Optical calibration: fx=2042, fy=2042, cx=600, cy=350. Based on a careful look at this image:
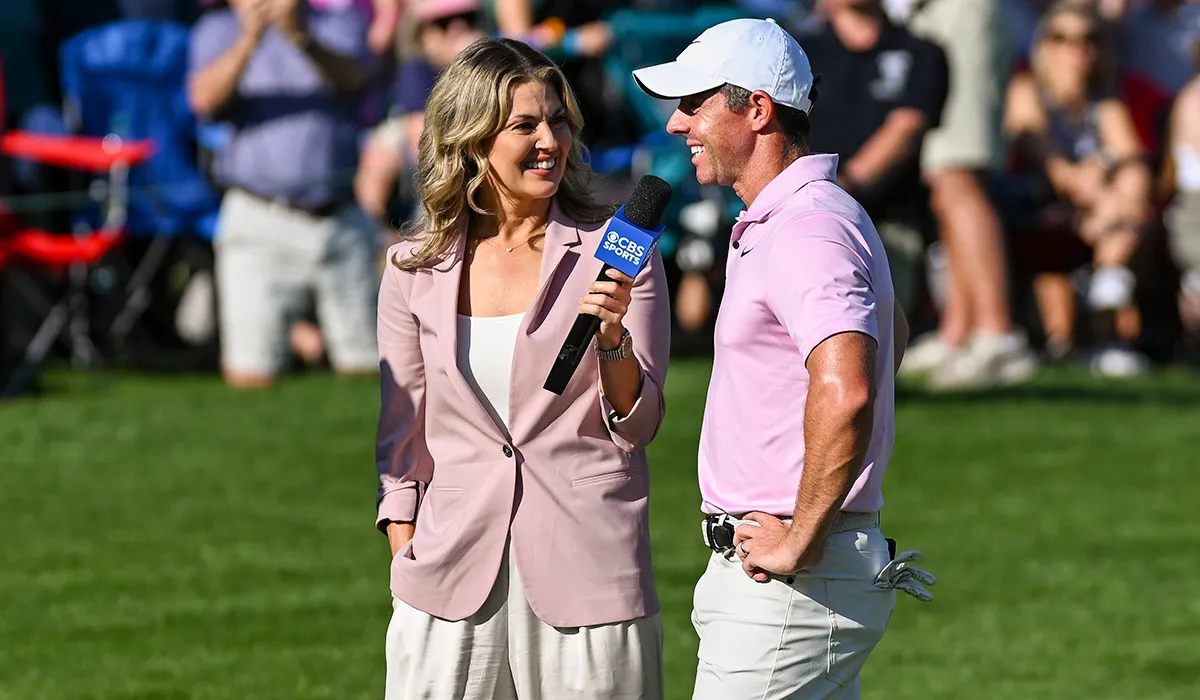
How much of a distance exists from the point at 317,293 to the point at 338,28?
1.58 m

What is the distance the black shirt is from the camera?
1077cm

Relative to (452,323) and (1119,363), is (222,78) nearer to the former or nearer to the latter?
(1119,363)

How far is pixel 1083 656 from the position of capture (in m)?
7.34

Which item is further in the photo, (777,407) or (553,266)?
(553,266)

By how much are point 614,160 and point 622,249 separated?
29.9 feet

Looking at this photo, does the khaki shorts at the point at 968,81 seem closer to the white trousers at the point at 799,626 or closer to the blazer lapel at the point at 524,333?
the blazer lapel at the point at 524,333

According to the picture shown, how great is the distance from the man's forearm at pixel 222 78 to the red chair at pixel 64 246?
3.73ft

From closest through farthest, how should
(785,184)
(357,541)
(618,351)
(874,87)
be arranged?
(785,184) → (618,351) → (357,541) → (874,87)

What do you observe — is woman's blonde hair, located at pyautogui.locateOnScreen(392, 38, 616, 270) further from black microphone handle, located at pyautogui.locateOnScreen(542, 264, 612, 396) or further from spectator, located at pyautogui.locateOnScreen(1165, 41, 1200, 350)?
spectator, located at pyautogui.locateOnScreen(1165, 41, 1200, 350)

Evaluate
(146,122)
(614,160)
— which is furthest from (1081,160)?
(146,122)

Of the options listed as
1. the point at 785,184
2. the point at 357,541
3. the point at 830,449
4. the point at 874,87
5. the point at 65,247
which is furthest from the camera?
the point at 65,247

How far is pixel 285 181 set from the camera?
11797 mm

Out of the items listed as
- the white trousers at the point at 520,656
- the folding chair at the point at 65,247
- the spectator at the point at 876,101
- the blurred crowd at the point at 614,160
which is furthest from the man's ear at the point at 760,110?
the folding chair at the point at 65,247

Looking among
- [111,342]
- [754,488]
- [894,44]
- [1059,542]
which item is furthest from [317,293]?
[754,488]
